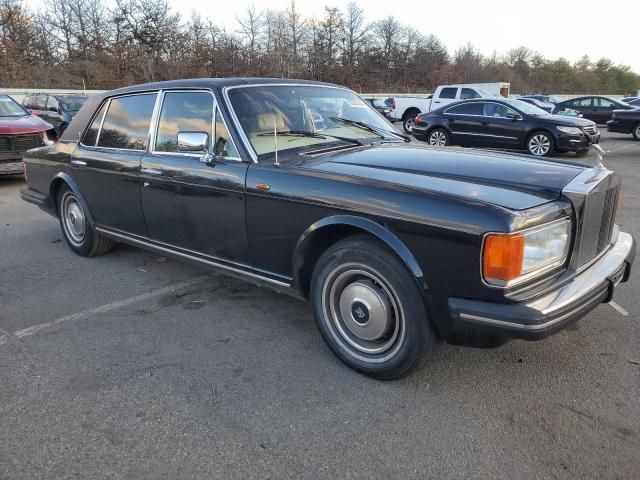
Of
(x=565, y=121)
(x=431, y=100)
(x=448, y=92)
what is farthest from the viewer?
(x=431, y=100)

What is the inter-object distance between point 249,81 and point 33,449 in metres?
2.69

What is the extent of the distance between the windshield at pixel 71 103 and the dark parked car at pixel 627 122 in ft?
60.3

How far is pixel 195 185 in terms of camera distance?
11.7ft

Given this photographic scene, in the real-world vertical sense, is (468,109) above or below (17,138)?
above

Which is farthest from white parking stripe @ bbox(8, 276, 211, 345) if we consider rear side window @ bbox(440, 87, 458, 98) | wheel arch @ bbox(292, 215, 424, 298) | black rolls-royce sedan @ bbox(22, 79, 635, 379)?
rear side window @ bbox(440, 87, 458, 98)

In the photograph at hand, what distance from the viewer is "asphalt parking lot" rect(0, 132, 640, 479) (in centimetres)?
221

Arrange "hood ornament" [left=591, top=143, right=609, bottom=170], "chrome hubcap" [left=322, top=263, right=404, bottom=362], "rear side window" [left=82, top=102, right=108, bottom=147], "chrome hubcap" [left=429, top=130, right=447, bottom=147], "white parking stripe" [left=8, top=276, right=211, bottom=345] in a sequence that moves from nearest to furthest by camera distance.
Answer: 1. "chrome hubcap" [left=322, top=263, right=404, bottom=362]
2. "hood ornament" [left=591, top=143, right=609, bottom=170]
3. "white parking stripe" [left=8, top=276, right=211, bottom=345]
4. "rear side window" [left=82, top=102, right=108, bottom=147]
5. "chrome hubcap" [left=429, top=130, right=447, bottom=147]

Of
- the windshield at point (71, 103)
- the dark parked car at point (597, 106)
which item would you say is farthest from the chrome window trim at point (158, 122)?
the dark parked car at point (597, 106)

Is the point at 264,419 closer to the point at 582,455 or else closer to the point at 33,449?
the point at 33,449

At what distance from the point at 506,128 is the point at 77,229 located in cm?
1065

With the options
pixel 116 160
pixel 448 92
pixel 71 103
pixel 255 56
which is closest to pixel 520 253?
pixel 116 160

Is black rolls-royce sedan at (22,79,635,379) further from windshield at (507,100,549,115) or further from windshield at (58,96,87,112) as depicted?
Result: windshield at (58,96,87,112)

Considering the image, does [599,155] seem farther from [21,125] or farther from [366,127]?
[21,125]

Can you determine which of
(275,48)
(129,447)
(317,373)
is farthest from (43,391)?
(275,48)
